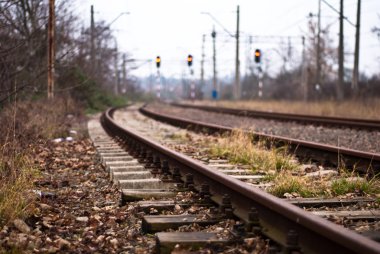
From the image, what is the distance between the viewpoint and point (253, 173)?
738cm

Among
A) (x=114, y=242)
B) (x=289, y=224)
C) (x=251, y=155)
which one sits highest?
(x=289, y=224)

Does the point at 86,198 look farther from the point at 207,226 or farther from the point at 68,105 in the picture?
the point at 68,105

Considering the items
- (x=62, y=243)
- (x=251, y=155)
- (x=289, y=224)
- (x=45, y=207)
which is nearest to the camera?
(x=289, y=224)

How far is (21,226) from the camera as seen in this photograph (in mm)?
4512

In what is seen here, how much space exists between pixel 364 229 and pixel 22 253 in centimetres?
252

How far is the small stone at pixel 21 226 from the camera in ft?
14.7

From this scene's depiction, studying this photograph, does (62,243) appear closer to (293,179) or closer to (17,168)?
(293,179)

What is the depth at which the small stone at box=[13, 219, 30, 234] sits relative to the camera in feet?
14.7

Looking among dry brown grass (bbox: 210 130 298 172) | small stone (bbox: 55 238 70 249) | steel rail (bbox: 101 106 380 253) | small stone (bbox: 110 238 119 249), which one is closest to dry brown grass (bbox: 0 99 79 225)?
small stone (bbox: 55 238 70 249)

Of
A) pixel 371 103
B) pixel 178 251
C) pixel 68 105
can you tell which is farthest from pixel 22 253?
pixel 371 103

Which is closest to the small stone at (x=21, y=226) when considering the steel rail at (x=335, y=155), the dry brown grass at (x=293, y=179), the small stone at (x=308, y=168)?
the dry brown grass at (x=293, y=179)

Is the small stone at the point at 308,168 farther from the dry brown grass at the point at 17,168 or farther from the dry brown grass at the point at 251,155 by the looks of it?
the dry brown grass at the point at 17,168

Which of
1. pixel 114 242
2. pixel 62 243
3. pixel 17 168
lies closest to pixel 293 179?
pixel 114 242

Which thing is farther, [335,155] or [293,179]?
[335,155]
